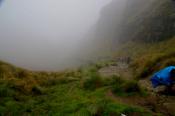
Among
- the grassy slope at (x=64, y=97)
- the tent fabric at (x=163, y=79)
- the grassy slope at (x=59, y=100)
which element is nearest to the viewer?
the grassy slope at (x=59, y=100)

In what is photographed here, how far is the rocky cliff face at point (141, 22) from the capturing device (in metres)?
53.5

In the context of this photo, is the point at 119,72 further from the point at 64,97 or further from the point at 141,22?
the point at 141,22

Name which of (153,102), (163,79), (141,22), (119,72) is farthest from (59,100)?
(141,22)

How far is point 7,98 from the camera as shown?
44.0 ft

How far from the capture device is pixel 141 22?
2559 inches

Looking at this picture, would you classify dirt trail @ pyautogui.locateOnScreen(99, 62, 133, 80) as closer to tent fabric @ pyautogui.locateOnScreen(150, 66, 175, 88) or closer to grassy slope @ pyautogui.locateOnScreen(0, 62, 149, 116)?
tent fabric @ pyautogui.locateOnScreen(150, 66, 175, 88)

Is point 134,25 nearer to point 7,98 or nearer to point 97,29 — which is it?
point 97,29

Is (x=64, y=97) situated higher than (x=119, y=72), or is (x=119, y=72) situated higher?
(x=119, y=72)

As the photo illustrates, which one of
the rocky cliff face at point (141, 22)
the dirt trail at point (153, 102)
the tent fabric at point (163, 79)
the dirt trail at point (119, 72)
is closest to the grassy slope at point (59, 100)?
the dirt trail at point (153, 102)

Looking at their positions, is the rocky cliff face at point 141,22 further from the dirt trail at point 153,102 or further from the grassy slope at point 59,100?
the dirt trail at point 153,102

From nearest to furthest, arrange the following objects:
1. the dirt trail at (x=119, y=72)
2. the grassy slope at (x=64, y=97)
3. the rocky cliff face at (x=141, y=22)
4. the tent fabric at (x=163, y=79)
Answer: the grassy slope at (x=64, y=97), the tent fabric at (x=163, y=79), the dirt trail at (x=119, y=72), the rocky cliff face at (x=141, y=22)

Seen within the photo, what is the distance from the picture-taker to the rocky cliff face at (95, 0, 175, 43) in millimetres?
53469

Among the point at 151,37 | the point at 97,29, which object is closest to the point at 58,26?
the point at 97,29

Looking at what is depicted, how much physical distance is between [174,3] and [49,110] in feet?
152
